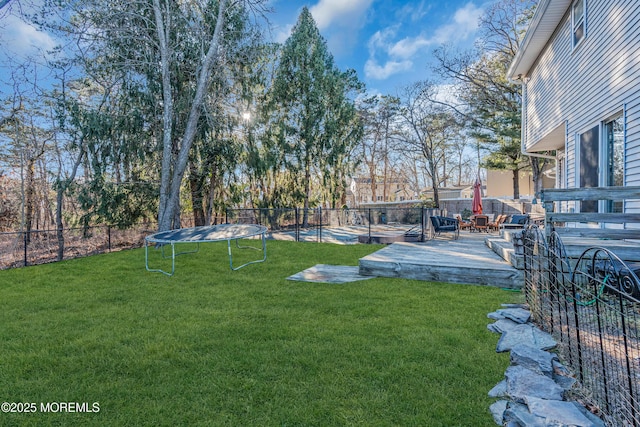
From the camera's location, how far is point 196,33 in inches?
404

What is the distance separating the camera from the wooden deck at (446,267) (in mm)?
4629

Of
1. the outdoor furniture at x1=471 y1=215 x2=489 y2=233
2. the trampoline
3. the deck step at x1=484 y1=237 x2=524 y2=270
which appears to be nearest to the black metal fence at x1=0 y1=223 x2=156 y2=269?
the trampoline

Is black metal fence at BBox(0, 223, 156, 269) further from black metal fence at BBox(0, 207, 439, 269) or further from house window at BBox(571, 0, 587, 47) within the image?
house window at BBox(571, 0, 587, 47)

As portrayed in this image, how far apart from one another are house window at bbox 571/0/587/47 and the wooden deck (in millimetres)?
4427

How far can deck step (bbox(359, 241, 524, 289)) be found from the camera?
4625 millimetres

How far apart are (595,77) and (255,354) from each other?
276 inches

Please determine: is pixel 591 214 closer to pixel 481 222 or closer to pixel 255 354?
pixel 255 354

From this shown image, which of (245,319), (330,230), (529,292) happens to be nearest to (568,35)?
(529,292)

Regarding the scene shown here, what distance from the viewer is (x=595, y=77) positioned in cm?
561

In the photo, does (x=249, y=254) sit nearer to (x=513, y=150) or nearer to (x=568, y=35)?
(x=568, y=35)

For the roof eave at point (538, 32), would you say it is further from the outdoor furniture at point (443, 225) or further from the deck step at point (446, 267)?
the deck step at point (446, 267)

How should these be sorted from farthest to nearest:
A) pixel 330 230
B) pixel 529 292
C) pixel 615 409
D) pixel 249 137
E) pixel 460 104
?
pixel 460 104
pixel 330 230
pixel 249 137
pixel 529 292
pixel 615 409

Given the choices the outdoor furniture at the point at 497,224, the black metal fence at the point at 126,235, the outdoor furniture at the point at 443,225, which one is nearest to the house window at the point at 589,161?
the outdoor furniture at the point at 443,225

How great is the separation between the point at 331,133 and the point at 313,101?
1725 millimetres
